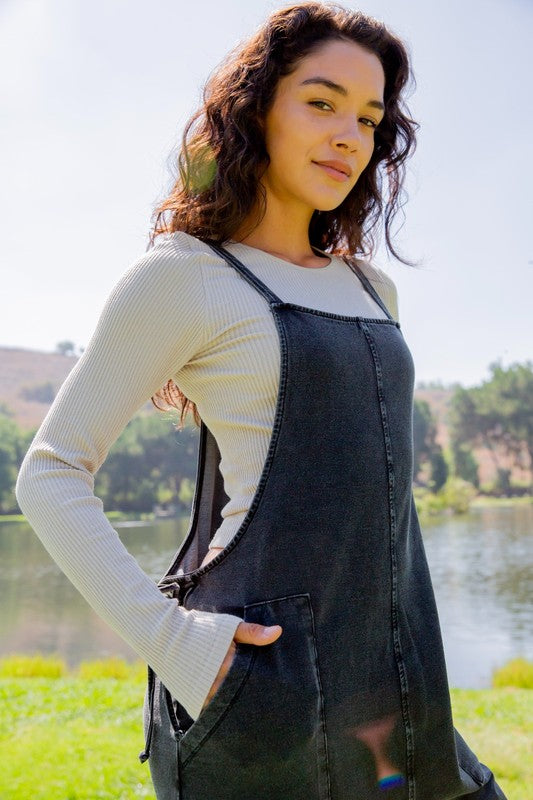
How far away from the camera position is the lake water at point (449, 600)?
10617 mm

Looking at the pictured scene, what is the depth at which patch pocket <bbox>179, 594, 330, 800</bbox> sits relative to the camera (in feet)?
3.40

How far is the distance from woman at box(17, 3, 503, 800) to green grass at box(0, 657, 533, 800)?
2548mm

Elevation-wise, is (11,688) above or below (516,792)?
below

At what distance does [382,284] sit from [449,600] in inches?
556

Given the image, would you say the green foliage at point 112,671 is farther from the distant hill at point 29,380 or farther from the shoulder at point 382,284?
the distant hill at point 29,380

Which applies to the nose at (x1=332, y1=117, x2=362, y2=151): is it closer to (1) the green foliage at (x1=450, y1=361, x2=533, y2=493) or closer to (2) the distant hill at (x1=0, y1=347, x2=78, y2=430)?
(1) the green foliage at (x1=450, y1=361, x2=533, y2=493)

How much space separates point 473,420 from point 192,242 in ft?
147

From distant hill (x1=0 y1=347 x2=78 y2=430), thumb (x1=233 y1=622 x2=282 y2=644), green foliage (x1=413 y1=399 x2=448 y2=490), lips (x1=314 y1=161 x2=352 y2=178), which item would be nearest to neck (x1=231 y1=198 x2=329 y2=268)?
lips (x1=314 y1=161 x2=352 y2=178)

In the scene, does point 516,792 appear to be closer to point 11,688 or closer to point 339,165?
point 339,165

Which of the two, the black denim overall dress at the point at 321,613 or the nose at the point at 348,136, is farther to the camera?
the nose at the point at 348,136

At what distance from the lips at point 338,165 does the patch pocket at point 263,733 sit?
807mm

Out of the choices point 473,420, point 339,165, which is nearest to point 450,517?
point 473,420

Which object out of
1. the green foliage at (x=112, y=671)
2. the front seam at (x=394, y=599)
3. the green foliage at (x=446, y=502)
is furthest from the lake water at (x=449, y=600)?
the front seam at (x=394, y=599)

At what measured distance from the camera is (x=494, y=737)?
423 cm
